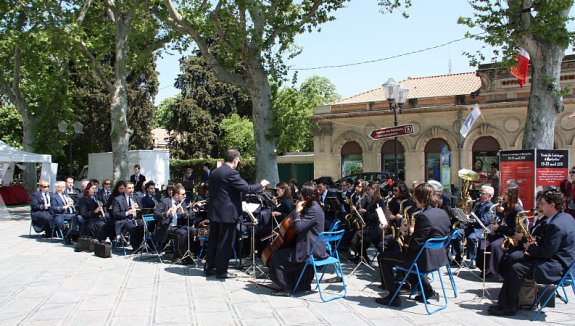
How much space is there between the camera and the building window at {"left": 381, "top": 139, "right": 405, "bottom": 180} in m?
29.1

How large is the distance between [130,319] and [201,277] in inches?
95.2

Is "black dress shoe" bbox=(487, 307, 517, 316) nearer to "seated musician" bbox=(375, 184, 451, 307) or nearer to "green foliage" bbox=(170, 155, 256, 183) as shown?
"seated musician" bbox=(375, 184, 451, 307)

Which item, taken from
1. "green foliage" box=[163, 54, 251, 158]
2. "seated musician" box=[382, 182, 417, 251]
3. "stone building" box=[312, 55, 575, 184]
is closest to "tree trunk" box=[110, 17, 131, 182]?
"seated musician" box=[382, 182, 417, 251]

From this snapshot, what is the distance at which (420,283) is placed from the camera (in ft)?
21.0

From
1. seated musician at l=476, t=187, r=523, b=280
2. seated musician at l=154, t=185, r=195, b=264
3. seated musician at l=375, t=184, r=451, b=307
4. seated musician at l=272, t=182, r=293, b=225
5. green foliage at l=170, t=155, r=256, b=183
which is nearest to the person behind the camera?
seated musician at l=375, t=184, r=451, b=307

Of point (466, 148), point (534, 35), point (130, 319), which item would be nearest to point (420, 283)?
point (130, 319)

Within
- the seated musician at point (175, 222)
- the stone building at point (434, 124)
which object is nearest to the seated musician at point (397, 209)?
the seated musician at point (175, 222)

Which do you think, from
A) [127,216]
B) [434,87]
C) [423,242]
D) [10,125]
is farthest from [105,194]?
[10,125]

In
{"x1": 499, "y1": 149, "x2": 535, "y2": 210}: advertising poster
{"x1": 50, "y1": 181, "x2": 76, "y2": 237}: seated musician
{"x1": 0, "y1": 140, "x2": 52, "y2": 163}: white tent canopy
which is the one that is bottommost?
{"x1": 50, "y1": 181, "x2": 76, "y2": 237}: seated musician

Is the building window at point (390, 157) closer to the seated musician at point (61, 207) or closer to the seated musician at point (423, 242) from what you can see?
the seated musician at point (61, 207)

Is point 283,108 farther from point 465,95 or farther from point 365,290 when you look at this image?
point 465,95

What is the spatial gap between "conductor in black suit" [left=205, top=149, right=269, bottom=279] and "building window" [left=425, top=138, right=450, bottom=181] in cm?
2157

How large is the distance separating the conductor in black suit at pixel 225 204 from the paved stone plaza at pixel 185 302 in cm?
39

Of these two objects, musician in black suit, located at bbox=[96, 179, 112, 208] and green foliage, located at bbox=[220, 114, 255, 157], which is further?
green foliage, located at bbox=[220, 114, 255, 157]
